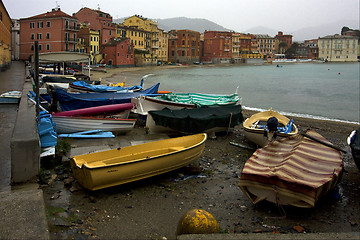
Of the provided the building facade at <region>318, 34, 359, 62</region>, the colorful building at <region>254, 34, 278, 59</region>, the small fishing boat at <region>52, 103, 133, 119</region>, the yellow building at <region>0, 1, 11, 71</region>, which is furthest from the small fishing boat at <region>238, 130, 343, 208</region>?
the building facade at <region>318, 34, 359, 62</region>

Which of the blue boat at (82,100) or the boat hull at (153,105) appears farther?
the blue boat at (82,100)

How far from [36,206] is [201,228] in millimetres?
2774

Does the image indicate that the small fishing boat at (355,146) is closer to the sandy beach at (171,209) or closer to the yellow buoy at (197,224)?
the sandy beach at (171,209)

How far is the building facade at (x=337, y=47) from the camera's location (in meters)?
172

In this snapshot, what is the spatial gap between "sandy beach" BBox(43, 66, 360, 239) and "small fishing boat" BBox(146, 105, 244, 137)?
11.2 feet

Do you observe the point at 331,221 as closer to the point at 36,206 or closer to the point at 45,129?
the point at 36,206

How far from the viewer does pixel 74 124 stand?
38.2 ft

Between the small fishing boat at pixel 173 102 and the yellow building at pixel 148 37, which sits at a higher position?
the yellow building at pixel 148 37

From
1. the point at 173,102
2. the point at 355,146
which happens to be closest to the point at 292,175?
the point at 355,146

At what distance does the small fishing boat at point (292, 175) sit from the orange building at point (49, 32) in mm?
60986

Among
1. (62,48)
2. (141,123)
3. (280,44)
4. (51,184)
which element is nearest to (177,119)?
(141,123)

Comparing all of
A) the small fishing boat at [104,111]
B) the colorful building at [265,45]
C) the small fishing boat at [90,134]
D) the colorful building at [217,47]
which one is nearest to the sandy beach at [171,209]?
the small fishing boat at [90,134]

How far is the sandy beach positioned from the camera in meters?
6.03

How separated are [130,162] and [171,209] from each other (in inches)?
56.3
